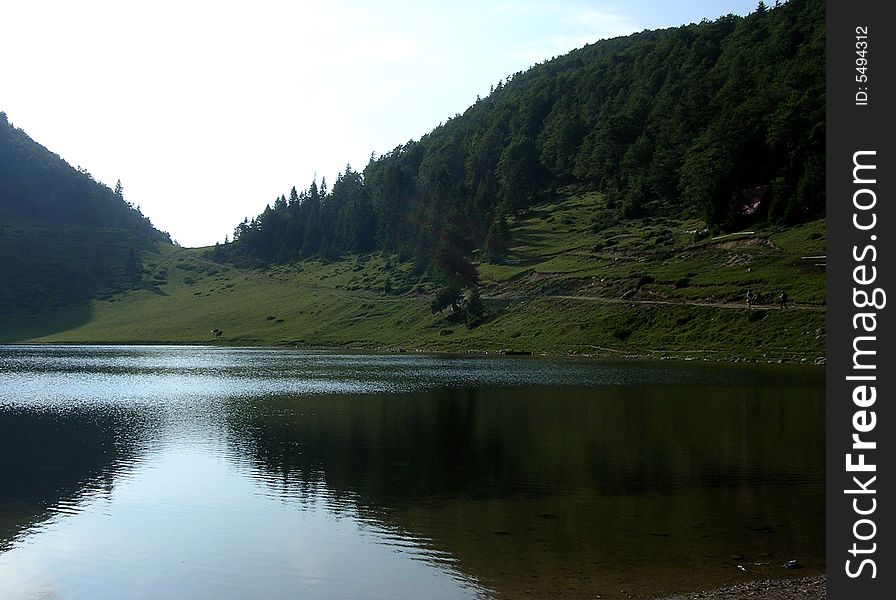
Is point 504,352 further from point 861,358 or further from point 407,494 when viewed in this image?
point 861,358

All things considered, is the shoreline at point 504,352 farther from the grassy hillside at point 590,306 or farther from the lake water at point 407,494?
the lake water at point 407,494

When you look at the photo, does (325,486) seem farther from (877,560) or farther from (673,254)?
(673,254)

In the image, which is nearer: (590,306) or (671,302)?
(671,302)

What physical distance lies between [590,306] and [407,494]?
103722 mm

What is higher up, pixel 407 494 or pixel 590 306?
pixel 590 306

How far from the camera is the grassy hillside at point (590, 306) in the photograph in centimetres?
10606

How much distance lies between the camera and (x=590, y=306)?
13012cm

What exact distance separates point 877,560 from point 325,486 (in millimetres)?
19179

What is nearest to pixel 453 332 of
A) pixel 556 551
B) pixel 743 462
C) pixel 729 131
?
pixel 729 131

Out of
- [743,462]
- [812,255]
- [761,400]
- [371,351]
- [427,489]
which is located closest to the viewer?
[427,489]

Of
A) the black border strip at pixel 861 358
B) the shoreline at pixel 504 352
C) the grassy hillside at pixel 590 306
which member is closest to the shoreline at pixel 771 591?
the black border strip at pixel 861 358

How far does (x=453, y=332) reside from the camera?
143500 millimetres

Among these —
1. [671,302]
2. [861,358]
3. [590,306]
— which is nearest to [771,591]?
[861,358]

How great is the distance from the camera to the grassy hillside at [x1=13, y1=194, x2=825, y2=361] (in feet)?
348
